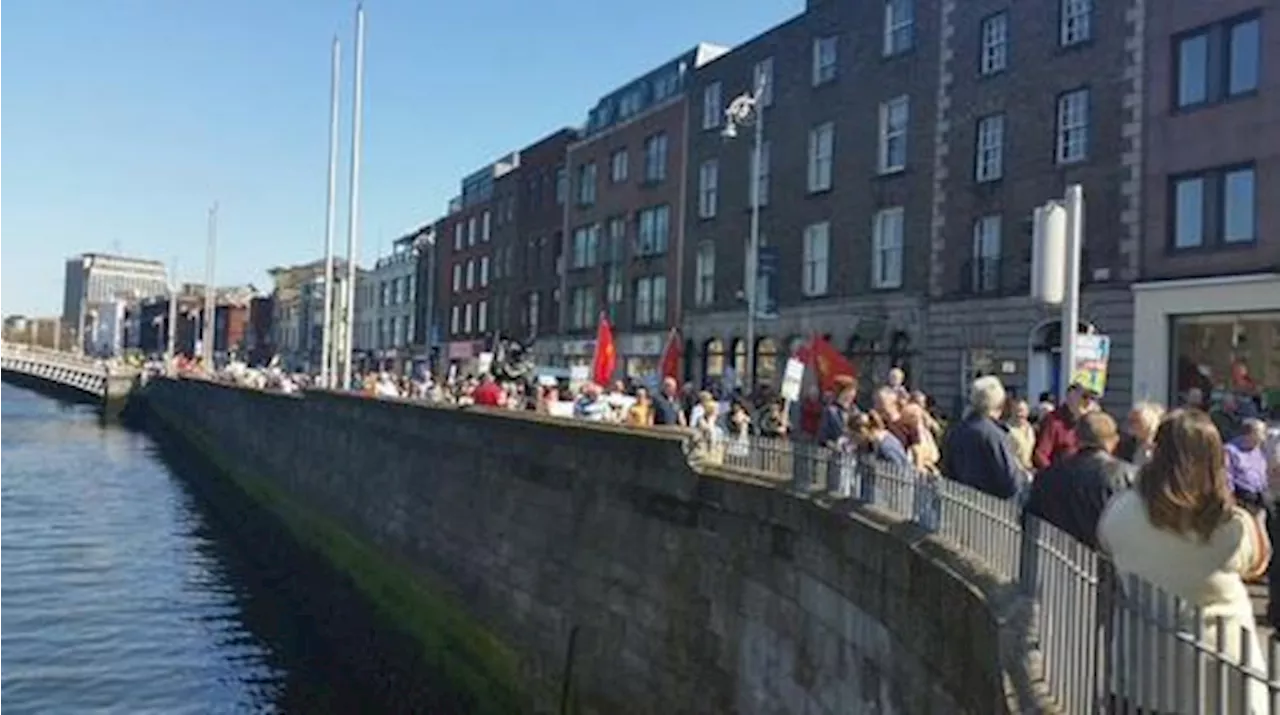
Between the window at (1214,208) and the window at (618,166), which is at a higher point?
the window at (618,166)

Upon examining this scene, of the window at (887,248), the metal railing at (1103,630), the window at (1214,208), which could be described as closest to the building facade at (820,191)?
the window at (887,248)

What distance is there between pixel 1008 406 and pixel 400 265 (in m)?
76.7

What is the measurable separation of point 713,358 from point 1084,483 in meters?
35.9

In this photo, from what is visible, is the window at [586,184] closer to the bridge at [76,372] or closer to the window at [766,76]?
the window at [766,76]

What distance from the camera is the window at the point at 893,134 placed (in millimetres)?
33125

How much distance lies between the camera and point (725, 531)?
470 inches

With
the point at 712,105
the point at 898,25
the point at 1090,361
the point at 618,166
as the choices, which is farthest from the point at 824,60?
the point at 1090,361

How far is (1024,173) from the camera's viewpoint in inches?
1121

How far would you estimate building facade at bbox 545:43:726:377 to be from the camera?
4616 centimetres

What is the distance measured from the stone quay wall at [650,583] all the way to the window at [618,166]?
2650 cm

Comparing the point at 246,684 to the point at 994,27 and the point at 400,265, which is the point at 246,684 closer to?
the point at 994,27

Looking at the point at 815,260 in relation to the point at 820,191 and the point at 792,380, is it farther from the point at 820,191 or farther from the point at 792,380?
the point at 792,380

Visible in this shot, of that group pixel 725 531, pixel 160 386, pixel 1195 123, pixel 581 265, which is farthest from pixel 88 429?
pixel 725 531

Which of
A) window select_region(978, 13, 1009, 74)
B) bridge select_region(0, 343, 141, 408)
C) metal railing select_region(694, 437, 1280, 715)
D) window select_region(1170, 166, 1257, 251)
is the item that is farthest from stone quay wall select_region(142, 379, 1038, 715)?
bridge select_region(0, 343, 141, 408)
